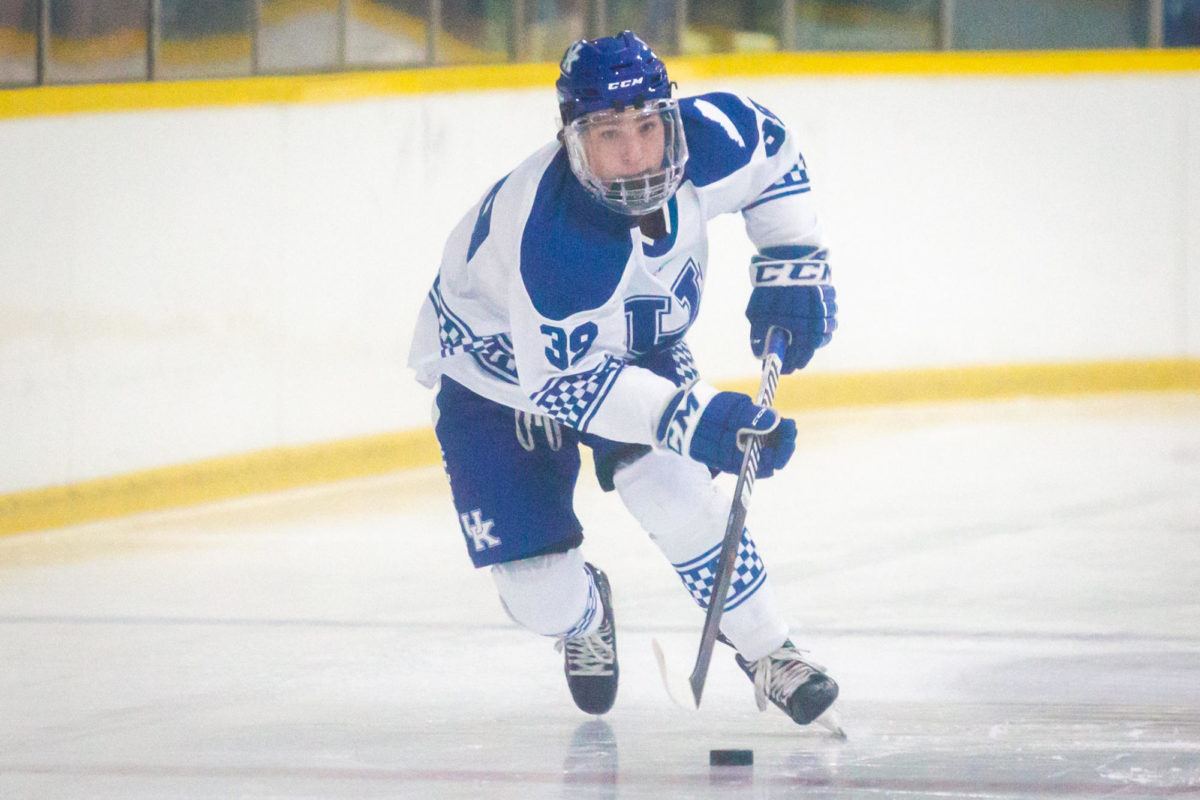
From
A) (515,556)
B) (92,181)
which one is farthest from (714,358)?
(515,556)

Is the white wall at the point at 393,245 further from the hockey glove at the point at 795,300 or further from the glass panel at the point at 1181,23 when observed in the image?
the hockey glove at the point at 795,300

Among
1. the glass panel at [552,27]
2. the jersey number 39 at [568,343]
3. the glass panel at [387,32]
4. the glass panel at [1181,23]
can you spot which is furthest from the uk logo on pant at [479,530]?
the glass panel at [1181,23]

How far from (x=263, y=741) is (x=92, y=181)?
2.36 meters

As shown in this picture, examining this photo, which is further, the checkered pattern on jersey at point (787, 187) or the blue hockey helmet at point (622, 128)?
the checkered pattern on jersey at point (787, 187)

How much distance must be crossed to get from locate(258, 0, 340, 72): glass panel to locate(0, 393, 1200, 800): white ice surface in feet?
4.35

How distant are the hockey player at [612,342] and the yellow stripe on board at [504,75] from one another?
2210mm

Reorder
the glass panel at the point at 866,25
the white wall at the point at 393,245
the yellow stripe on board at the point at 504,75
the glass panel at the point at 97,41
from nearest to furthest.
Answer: the white wall at the point at 393,245
the yellow stripe on board at the point at 504,75
the glass panel at the point at 97,41
the glass panel at the point at 866,25

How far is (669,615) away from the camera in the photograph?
12.8 ft

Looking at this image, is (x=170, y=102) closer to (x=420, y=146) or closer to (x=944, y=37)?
(x=420, y=146)

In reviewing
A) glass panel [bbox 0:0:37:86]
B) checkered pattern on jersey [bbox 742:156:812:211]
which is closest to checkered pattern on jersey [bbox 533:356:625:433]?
checkered pattern on jersey [bbox 742:156:812:211]

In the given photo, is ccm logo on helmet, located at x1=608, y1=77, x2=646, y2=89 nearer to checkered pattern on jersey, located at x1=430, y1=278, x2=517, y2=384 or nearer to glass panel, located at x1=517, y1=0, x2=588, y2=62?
checkered pattern on jersey, located at x1=430, y1=278, x2=517, y2=384

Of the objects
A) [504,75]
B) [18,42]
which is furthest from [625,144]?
[504,75]

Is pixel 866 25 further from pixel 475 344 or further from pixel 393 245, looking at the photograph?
pixel 475 344

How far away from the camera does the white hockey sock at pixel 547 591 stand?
3.03 m
